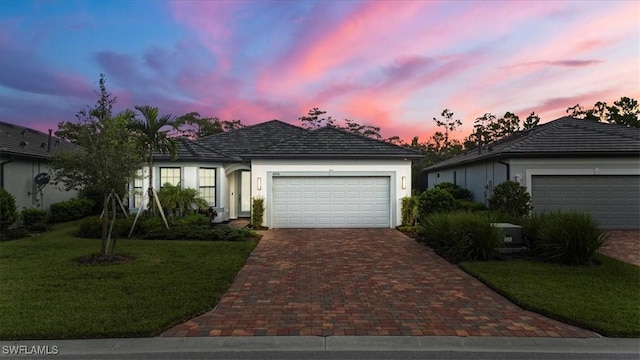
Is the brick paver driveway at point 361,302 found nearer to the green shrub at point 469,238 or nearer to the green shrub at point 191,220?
the green shrub at point 469,238

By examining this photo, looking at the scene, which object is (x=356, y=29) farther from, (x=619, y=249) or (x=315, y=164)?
(x=619, y=249)

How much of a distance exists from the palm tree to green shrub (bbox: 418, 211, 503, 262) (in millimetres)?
8855

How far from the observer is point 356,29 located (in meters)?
12.6

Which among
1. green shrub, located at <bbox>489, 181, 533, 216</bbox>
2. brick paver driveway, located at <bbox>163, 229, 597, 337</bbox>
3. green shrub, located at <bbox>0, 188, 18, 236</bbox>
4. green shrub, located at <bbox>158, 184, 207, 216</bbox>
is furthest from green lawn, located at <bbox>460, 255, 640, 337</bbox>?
green shrub, located at <bbox>0, 188, 18, 236</bbox>

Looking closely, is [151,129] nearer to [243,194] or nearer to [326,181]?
[326,181]

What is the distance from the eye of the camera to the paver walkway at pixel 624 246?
9172mm

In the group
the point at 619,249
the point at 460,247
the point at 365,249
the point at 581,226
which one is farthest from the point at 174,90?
the point at 619,249

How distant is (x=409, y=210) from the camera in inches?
575

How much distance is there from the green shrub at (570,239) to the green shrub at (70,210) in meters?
17.5

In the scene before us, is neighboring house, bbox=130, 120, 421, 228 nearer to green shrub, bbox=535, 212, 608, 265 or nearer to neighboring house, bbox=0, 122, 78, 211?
neighboring house, bbox=0, 122, 78, 211

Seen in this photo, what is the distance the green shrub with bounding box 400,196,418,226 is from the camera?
14.4 metres

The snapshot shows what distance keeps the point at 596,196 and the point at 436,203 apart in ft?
21.1

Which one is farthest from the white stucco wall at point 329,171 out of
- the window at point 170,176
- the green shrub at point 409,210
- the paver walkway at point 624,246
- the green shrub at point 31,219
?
the green shrub at point 31,219

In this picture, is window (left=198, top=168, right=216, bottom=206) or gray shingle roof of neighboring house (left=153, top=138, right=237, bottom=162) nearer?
gray shingle roof of neighboring house (left=153, top=138, right=237, bottom=162)
